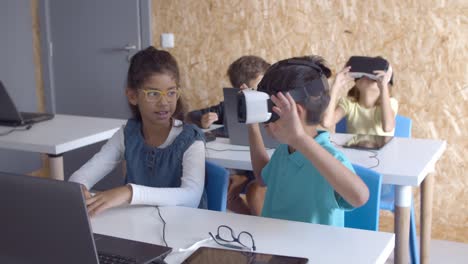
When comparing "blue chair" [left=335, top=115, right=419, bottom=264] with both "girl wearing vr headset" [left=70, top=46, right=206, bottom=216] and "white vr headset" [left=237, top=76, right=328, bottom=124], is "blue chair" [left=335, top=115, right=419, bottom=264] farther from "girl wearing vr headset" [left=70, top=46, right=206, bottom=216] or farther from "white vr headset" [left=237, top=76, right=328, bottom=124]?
"white vr headset" [left=237, top=76, right=328, bottom=124]

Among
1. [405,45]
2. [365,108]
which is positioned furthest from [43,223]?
[405,45]

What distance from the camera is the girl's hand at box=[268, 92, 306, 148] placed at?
148cm

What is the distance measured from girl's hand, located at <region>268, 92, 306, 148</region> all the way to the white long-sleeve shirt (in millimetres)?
Result: 495

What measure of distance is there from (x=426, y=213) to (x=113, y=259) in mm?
1850

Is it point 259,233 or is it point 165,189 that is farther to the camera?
point 165,189

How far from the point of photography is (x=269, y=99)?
1506 mm

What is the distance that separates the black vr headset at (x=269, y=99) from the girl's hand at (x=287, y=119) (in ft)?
0.07

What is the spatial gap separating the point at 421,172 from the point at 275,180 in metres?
0.74

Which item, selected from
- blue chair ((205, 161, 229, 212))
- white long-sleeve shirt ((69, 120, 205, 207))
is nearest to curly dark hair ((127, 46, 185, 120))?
white long-sleeve shirt ((69, 120, 205, 207))

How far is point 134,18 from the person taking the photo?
4367 mm

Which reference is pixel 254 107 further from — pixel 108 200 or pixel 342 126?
pixel 342 126

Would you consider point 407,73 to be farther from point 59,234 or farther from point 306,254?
point 59,234

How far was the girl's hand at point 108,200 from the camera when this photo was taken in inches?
67.9

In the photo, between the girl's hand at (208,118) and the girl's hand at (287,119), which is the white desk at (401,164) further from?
the girl's hand at (287,119)
